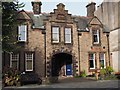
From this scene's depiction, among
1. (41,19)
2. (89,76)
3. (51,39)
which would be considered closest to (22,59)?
(51,39)

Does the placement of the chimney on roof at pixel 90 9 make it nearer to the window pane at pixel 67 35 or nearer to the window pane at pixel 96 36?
the window pane at pixel 96 36

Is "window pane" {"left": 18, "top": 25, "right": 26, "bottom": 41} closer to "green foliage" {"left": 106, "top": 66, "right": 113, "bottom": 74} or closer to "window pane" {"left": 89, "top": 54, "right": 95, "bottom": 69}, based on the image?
"window pane" {"left": 89, "top": 54, "right": 95, "bottom": 69}

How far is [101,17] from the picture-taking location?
36062 mm

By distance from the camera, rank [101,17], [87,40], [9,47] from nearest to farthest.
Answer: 1. [9,47]
2. [87,40]
3. [101,17]

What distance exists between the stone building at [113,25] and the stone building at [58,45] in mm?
974

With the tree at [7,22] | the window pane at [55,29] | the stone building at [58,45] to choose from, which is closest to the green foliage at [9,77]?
the tree at [7,22]

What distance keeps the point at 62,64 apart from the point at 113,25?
9546 mm

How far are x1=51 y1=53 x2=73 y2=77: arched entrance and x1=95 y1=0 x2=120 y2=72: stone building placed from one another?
6237 millimetres

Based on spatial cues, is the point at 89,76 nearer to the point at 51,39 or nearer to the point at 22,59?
the point at 51,39

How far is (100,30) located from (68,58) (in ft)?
20.0

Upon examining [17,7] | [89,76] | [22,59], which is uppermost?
[17,7]

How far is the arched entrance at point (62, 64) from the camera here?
29.1 metres

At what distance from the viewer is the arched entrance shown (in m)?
29.1

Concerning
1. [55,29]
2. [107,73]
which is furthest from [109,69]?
[55,29]
